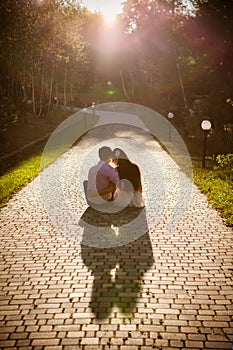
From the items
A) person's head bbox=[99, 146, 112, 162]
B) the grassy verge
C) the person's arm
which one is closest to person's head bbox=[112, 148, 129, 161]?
person's head bbox=[99, 146, 112, 162]

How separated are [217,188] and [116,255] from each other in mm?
5615

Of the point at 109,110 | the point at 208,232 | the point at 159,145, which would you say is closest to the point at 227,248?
the point at 208,232

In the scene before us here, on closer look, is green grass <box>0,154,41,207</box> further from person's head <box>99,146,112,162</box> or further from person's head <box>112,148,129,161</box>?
person's head <box>112,148,129,161</box>

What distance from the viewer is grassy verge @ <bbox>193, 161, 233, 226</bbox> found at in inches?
340

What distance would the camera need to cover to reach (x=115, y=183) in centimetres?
872

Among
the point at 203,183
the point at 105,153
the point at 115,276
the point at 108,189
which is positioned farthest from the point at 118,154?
the point at 115,276

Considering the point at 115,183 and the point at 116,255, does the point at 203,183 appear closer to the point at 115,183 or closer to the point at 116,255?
the point at 115,183

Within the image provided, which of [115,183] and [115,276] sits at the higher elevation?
[115,183]

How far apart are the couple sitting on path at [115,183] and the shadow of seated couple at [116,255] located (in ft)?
0.96

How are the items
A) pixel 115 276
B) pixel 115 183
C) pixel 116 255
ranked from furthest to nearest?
pixel 115 183 < pixel 116 255 < pixel 115 276

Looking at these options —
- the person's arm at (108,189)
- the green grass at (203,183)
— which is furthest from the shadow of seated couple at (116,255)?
the green grass at (203,183)

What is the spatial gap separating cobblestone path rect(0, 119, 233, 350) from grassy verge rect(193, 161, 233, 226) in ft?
1.01

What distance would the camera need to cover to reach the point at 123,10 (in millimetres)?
48500

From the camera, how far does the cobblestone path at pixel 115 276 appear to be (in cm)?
411
